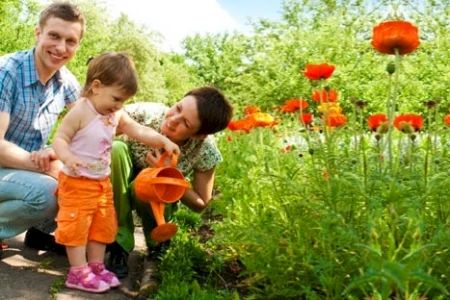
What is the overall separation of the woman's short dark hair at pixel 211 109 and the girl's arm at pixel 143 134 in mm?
190

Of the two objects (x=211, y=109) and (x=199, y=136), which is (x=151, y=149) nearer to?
(x=199, y=136)

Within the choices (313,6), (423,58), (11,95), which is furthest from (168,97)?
(11,95)

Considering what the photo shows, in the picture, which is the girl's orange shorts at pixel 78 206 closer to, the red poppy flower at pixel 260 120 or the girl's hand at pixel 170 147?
the girl's hand at pixel 170 147

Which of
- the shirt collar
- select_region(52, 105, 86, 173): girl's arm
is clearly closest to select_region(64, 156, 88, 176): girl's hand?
select_region(52, 105, 86, 173): girl's arm

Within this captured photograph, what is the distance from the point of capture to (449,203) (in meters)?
2.37

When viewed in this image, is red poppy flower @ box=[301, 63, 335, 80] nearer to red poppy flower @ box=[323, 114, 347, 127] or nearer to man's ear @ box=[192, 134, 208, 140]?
red poppy flower @ box=[323, 114, 347, 127]

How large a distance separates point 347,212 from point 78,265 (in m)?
1.25

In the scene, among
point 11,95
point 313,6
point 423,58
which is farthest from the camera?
point 313,6

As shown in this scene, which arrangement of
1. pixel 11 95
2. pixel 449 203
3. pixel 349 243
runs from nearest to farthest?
1. pixel 349 243
2. pixel 449 203
3. pixel 11 95

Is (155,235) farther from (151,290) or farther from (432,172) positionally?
(432,172)

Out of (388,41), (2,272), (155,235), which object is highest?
(388,41)

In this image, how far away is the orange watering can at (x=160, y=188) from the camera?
9.55 feet

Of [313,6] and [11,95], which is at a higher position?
[313,6]

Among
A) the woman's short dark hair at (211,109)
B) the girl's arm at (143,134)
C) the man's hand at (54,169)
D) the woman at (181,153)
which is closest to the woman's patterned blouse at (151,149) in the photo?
the woman at (181,153)
